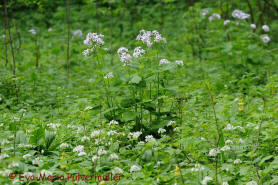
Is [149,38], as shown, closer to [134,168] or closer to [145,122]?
[145,122]

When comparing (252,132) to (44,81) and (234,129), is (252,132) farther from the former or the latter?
(44,81)

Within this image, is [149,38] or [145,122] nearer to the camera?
[149,38]

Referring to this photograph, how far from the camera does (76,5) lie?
39.4 ft

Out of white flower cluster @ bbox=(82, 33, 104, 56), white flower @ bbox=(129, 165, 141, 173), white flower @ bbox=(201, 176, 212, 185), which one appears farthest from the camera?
white flower cluster @ bbox=(82, 33, 104, 56)

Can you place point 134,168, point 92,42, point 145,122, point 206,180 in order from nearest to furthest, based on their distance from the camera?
point 206,180
point 134,168
point 92,42
point 145,122

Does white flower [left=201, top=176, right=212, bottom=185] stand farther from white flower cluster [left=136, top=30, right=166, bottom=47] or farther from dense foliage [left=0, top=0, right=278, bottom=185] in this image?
white flower cluster [left=136, top=30, right=166, bottom=47]

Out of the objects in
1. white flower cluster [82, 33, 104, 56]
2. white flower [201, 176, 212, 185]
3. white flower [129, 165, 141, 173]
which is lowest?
white flower [129, 165, 141, 173]

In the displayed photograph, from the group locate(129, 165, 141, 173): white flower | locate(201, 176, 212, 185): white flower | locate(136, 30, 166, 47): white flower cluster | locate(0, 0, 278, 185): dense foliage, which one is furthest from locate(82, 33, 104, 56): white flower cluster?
locate(201, 176, 212, 185): white flower

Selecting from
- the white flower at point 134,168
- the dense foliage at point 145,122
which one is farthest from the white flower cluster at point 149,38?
the white flower at point 134,168

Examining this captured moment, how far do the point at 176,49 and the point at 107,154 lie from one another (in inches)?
227

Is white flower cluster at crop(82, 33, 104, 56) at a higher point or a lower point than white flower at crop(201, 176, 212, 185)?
higher

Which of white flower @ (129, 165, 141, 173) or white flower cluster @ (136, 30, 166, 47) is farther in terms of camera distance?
white flower cluster @ (136, 30, 166, 47)

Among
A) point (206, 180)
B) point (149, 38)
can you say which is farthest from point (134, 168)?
point (149, 38)

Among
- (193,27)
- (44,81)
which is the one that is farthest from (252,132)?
(193,27)
